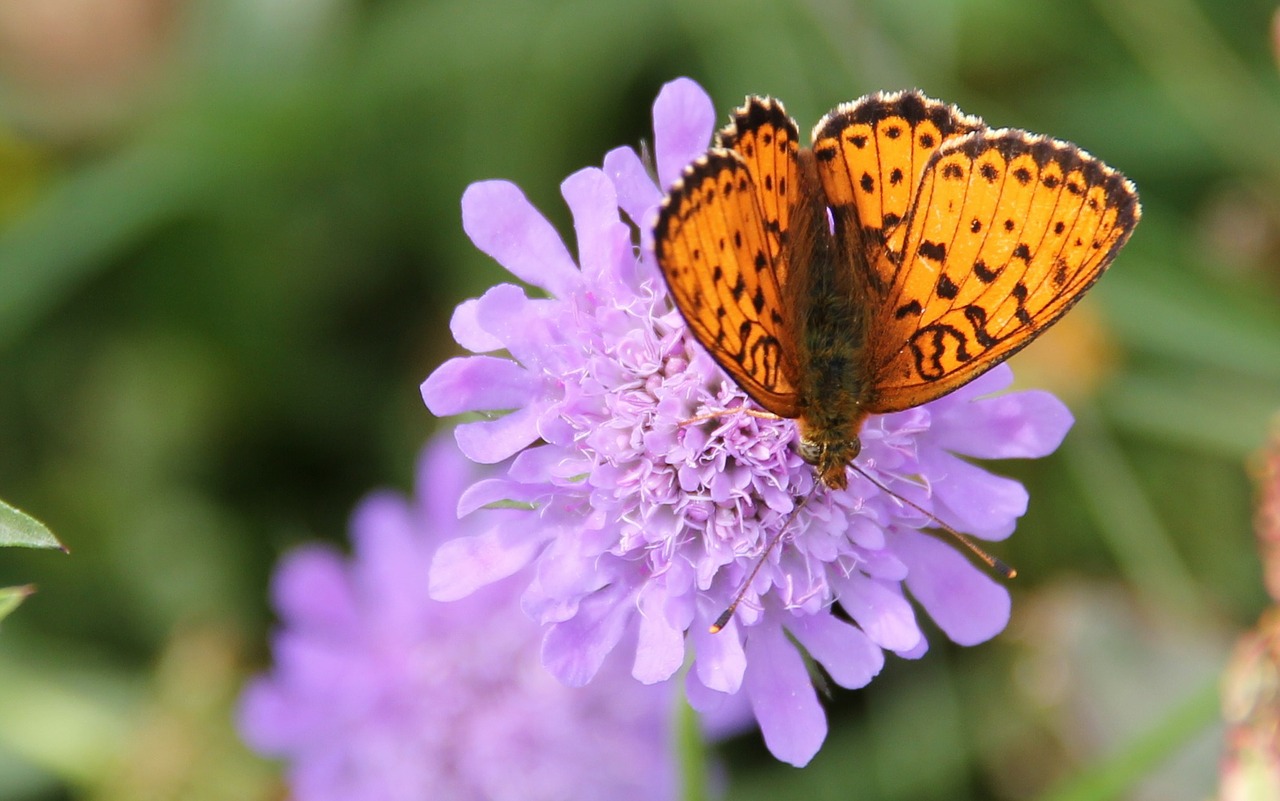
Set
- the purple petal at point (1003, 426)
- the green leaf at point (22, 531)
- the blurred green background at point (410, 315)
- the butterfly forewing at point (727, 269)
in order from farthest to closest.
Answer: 1. the blurred green background at point (410, 315)
2. the purple petal at point (1003, 426)
3. the butterfly forewing at point (727, 269)
4. the green leaf at point (22, 531)

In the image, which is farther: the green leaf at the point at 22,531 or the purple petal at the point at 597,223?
the purple petal at the point at 597,223

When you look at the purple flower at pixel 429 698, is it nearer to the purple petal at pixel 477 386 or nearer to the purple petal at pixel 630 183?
the purple petal at pixel 477 386

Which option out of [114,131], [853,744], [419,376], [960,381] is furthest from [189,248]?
[960,381]

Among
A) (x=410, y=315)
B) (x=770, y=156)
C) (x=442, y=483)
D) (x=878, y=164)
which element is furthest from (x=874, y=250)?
(x=410, y=315)

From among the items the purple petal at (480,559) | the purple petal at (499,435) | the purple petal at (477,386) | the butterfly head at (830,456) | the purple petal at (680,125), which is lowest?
the butterfly head at (830,456)

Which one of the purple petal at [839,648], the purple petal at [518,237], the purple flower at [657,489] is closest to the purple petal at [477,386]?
the purple flower at [657,489]

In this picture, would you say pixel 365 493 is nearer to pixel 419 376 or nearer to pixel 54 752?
pixel 419 376

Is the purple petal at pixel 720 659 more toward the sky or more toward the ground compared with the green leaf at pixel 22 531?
more toward the ground
